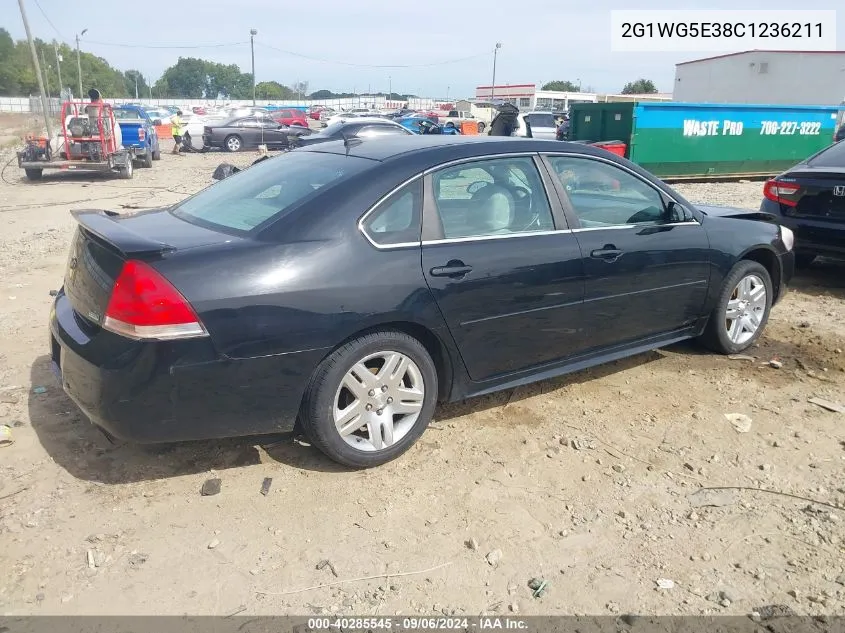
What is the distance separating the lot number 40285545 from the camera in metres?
16.5

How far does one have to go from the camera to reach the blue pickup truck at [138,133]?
17766mm

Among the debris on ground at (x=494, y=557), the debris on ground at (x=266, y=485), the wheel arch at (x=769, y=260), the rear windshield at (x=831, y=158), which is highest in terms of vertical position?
the rear windshield at (x=831, y=158)

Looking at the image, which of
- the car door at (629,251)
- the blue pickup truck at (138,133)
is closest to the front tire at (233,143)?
the blue pickup truck at (138,133)

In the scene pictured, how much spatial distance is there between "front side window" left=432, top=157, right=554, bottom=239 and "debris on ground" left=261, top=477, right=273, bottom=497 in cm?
148

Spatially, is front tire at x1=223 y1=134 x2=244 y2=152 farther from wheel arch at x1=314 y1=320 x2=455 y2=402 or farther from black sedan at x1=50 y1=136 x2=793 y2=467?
wheel arch at x1=314 y1=320 x2=455 y2=402

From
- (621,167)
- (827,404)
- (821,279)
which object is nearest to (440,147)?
(621,167)

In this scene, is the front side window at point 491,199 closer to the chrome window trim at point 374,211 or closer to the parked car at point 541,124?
the chrome window trim at point 374,211

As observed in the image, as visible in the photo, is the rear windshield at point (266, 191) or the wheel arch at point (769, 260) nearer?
the rear windshield at point (266, 191)

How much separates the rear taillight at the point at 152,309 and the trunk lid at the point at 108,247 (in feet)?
0.29

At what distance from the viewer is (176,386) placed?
9.25ft

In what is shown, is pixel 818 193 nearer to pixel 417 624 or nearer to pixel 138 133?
pixel 417 624

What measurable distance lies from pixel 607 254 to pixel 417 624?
2374 millimetres

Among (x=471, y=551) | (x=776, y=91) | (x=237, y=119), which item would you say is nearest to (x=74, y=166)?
(x=237, y=119)

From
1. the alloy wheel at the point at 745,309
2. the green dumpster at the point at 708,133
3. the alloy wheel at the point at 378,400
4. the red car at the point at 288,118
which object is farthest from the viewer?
the red car at the point at 288,118
